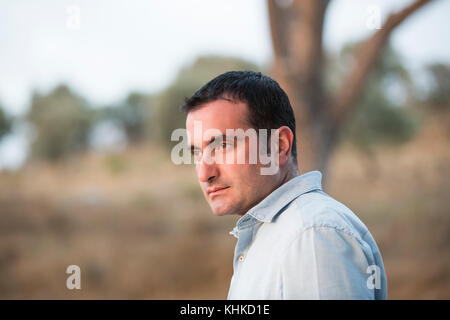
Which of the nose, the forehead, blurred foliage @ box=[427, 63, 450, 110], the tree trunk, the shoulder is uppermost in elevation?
blurred foliage @ box=[427, 63, 450, 110]

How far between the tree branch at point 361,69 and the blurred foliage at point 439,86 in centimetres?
594

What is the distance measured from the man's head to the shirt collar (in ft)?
0.19

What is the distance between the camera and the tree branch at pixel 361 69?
3814 millimetres

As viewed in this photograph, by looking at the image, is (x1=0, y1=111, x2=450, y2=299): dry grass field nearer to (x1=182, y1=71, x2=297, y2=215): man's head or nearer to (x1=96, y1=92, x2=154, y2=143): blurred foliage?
(x1=96, y1=92, x2=154, y2=143): blurred foliage

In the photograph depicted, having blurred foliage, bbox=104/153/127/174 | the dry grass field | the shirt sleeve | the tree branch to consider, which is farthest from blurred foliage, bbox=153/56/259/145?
the shirt sleeve

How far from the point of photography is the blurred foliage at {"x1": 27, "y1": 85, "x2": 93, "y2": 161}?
10500 mm

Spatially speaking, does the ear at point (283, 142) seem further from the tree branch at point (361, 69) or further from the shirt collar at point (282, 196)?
the tree branch at point (361, 69)

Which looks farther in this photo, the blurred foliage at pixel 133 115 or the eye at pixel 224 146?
the blurred foliage at pixel 133 115

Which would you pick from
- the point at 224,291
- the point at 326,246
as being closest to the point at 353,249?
the point at 326,246

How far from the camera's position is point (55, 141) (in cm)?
1056

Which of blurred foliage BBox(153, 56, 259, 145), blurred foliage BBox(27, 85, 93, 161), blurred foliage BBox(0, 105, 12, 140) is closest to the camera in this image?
blurred foliage BBox(0, 105, 12, 140)

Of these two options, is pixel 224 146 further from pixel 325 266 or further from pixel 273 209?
pixel 325 266

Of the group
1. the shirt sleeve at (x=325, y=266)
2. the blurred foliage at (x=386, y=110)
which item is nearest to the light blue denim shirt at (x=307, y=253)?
the shirt sleeve at (x=325, y=266)

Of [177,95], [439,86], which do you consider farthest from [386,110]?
[177,95]
